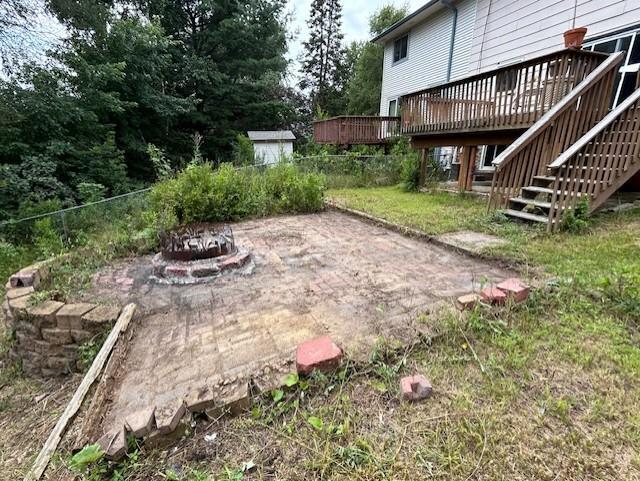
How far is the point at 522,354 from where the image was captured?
1.83 m

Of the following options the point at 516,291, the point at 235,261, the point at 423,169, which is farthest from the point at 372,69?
the point at 516,291

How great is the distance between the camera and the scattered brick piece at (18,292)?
106 inches

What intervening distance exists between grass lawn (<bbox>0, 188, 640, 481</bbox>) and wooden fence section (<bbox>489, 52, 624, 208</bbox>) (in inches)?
111

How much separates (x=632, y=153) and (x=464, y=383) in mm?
4315

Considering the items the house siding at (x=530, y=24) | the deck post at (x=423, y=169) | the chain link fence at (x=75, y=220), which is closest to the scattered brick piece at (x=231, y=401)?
the chain link fence at (x=75, y=220)

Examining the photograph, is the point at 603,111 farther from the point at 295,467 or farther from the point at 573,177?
the point at 295,467

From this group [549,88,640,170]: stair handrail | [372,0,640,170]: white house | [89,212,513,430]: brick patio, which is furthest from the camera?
[372,0,640,170]: white house

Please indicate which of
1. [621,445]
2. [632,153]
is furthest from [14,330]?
[632,153]

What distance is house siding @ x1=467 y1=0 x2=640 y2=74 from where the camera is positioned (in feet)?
19.0

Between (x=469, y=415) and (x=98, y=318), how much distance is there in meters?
2.52

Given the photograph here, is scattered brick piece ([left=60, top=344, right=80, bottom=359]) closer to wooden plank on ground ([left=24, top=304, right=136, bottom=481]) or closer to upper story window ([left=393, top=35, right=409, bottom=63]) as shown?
wooden plank on ground ([left=24, top=304, right=136, bottom=481])

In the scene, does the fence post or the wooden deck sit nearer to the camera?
the wooden deck

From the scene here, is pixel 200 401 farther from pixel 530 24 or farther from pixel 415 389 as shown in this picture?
pixel 530 24

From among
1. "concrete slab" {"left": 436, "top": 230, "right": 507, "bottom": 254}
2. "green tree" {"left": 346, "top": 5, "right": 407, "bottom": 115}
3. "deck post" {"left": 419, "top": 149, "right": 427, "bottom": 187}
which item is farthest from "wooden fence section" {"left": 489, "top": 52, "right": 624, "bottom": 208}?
"green tree" {"left": 346, "top": 5, "right": 407, "bottom": 115}
